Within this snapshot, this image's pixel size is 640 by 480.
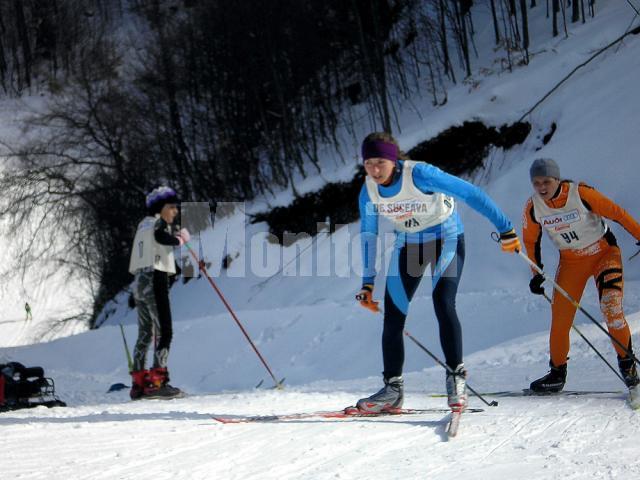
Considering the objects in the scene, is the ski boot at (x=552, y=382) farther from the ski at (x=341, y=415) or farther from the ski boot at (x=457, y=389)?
the ski boot at (x=457, y=389)

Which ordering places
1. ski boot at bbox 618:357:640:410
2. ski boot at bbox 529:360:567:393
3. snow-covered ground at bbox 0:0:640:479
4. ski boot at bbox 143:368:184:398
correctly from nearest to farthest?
1. snow-covered ground at bbox 0:0:640:479
2. ski boot at bbox 618:357:640:410
3. ski boot at bbox 529:360:567:393
4. ski boot at bbox 143:368:184:398

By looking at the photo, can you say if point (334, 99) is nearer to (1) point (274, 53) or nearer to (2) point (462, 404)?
(1) point (274, 53)

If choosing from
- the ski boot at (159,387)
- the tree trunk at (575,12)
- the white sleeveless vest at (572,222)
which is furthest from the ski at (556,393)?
the tree trunk at (575,12)

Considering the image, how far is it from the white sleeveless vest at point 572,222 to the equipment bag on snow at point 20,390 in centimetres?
477

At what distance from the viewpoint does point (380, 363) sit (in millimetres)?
7926

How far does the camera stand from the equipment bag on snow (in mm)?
6461

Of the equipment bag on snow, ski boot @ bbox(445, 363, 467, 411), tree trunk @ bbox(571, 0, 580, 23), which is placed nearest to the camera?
ski boot @ bbox(445, 363, 467, 411)

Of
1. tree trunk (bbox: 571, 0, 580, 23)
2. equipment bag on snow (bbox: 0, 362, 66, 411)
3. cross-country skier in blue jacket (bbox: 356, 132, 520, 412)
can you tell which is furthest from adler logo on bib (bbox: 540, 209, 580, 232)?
tree trunk (bbox: 571, 0, 580, 23)

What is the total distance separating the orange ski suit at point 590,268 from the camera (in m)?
4.50

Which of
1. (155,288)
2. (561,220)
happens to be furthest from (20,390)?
(561,220)

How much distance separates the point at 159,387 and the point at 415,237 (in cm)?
295

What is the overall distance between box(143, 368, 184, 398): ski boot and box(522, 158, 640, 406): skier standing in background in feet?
9.74

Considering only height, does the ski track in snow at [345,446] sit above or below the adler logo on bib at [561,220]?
below

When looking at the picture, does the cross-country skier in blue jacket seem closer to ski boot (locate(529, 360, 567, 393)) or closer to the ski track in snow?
the ski track in snow
